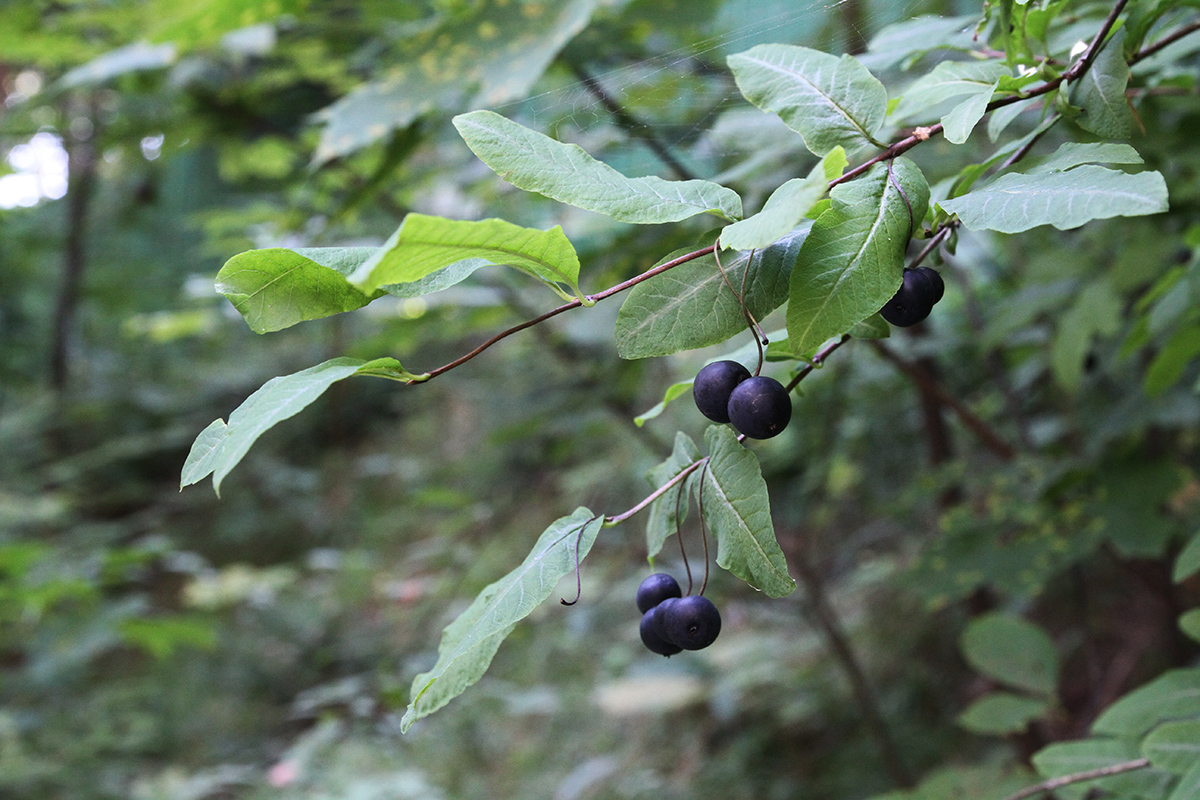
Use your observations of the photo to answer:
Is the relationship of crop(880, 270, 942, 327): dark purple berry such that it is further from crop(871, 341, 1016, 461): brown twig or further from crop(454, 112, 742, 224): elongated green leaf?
crop(871, 341, 1016, 461): brown twig

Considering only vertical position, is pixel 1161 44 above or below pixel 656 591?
above

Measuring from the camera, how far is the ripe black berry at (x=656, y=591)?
0.64 m

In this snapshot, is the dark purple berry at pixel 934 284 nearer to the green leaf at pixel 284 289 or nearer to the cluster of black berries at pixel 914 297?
the cluster of black berries at pixel 914 297

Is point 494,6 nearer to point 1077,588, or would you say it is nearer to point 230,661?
point 1077,588

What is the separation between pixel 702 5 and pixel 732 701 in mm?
2300

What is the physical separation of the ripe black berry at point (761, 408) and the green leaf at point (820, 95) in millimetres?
162

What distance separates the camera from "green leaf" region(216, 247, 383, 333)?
1.64 ft

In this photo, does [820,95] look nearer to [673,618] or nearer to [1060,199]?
[1060,199]

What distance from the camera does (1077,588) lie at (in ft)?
6.32

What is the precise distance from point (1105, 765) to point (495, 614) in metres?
0.75

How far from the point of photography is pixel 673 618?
0.58 meters

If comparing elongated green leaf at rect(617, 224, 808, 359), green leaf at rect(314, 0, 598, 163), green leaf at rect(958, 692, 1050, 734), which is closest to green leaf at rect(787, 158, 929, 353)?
elongated green leaf at rect(617, 224, 808, 359)

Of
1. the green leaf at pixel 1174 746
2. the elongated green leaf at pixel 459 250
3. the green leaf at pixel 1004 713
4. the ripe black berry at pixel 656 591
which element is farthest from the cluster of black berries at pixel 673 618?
the green leaf at pixel 1004 713

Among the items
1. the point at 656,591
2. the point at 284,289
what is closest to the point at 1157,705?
the point at 656,591
